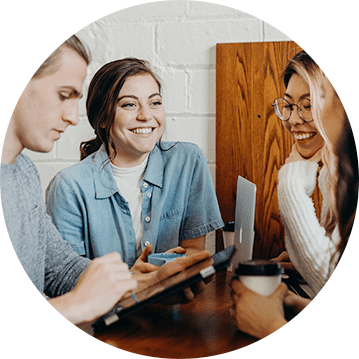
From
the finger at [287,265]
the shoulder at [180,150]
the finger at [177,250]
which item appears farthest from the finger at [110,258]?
the finger at [287,265]

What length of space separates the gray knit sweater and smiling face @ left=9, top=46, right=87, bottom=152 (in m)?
→ 0.05

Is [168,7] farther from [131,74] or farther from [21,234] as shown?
[21,234]

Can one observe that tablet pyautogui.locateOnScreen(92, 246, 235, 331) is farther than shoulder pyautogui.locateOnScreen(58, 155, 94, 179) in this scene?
No

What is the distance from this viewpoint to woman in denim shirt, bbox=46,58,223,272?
880 millimetres

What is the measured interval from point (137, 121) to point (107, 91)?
87mm

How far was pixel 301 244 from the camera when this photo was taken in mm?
871

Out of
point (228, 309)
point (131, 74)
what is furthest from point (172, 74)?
point (228, 309)

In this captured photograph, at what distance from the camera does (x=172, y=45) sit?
0.90m

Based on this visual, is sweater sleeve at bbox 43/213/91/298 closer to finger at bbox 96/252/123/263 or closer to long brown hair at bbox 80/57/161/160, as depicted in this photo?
finger at bbox 96/252/123/263

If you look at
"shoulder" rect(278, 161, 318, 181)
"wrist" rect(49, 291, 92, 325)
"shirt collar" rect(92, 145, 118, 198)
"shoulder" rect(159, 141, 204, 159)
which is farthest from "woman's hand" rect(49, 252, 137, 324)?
"shoulder" rect(278, 161, 318, 181)

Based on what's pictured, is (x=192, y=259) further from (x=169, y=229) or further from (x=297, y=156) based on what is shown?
(x=297, y=156)

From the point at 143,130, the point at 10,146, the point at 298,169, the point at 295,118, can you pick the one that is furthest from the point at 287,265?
the point at 10,146

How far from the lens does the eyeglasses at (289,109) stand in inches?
34.3

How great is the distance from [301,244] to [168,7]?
0.56 meters
